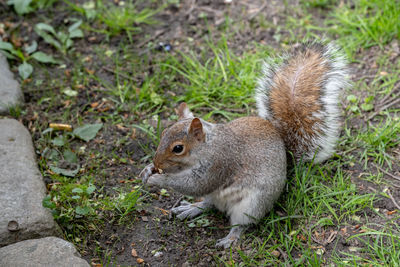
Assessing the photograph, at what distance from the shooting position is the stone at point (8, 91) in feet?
9.86

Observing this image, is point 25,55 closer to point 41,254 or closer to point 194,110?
point 194,110

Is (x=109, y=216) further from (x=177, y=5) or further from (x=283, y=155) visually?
(x=177, y=5)

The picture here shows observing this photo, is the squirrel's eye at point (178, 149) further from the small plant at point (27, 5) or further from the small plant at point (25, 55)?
the small plant at point (27, 5)

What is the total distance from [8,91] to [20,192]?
0.99 meters

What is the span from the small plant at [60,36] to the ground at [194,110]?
0.05 feet

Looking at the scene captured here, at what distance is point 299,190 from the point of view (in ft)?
8.07

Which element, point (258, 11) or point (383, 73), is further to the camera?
point (258, 11)

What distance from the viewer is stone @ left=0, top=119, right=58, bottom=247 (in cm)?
219

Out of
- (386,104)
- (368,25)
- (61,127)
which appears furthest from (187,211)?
(368,25)

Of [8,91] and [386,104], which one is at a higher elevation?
[386,104]

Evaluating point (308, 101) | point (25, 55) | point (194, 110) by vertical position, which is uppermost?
point (308, 101)

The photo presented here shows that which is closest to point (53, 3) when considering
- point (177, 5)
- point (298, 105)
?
point (177, 5)

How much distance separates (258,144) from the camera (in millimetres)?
2354

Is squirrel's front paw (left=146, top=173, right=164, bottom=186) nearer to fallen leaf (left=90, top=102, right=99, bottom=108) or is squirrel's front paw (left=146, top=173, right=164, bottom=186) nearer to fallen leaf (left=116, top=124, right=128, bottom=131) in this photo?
fallen leaf (left=116, top=124, right=128, bottom=131)
